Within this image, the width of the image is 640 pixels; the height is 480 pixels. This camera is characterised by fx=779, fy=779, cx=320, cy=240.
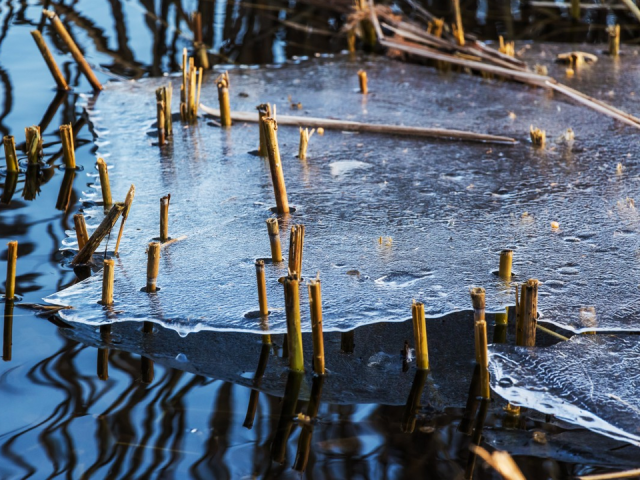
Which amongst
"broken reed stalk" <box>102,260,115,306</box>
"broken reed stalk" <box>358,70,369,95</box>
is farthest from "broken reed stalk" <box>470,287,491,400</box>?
"broken reed stalk" <box>358,70,369,95</box>

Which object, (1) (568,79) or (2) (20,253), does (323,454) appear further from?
(1) (568,79)

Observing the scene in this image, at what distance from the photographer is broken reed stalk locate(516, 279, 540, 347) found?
7.64ft

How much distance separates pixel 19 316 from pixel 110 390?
56 centimetres

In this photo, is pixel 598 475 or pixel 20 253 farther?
pixel 20 253

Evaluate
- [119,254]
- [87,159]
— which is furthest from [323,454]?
[87,159]

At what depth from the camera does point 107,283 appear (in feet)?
8.46

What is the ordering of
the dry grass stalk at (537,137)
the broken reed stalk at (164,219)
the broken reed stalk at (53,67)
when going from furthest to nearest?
the broken reed stalk at (53,67) → the dry grass stalk at (537,137) → the broken reed stalk at (164,219)

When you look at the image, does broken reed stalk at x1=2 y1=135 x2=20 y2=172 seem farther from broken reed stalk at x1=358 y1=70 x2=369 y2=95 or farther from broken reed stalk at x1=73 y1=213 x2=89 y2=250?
broken reed stalk at x1=358 y1=70 x2=369 y2=95

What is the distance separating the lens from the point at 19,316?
2.75 m

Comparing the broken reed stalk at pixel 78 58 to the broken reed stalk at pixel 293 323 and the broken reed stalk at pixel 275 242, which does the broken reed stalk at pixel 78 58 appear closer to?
the broken reed stalk at pixel 275 242

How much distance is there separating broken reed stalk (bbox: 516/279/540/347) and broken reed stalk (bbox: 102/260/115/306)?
1.31 metres

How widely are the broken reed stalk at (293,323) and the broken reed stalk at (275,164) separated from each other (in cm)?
92

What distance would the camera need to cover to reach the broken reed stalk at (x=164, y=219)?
116 inches

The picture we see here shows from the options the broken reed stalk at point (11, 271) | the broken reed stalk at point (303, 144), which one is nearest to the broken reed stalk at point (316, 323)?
the broken reed stalk at point (11, 271)
